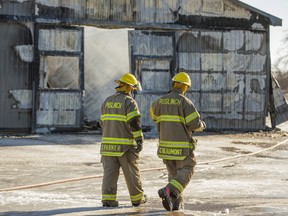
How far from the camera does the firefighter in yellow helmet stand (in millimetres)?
8016

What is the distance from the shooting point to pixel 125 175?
8102 millimetres

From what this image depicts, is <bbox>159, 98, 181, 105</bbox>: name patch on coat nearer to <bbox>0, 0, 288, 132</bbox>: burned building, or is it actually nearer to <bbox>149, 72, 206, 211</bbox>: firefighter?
<bbox>149, 72, 206, 211</bbox>: firefighter

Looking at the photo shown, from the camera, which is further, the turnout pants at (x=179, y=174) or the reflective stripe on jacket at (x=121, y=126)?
the reflective stripe on jacket at (x=121, y=126)

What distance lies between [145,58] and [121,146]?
38.2 ft

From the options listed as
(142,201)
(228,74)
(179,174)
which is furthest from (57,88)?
(179,174)

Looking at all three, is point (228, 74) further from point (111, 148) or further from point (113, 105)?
point (111, 148)

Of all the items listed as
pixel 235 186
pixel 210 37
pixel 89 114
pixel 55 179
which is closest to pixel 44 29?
pixel 89 114

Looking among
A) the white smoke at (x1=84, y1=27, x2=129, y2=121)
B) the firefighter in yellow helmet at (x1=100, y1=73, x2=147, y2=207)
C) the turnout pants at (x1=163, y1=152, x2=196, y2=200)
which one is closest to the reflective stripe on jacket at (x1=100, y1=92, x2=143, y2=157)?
the firefighter in yellow helmet at (x1=100, y1=73, x2=147, y2=207)

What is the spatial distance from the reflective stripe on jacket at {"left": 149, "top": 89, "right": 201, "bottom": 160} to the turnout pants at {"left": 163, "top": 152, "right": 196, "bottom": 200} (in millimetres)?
106

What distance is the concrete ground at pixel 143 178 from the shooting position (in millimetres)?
8016

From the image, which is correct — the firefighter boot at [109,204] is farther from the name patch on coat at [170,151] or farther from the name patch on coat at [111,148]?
the name patch on coat at [170,151]

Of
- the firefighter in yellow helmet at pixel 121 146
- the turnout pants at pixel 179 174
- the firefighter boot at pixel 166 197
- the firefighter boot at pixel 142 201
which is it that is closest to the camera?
the firefighter boot at pixel 166 197

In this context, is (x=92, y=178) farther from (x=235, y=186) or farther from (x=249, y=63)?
(x=249, y=63)

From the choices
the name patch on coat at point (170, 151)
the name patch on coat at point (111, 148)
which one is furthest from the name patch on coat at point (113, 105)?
the name patch on coat at point (170, 151)
